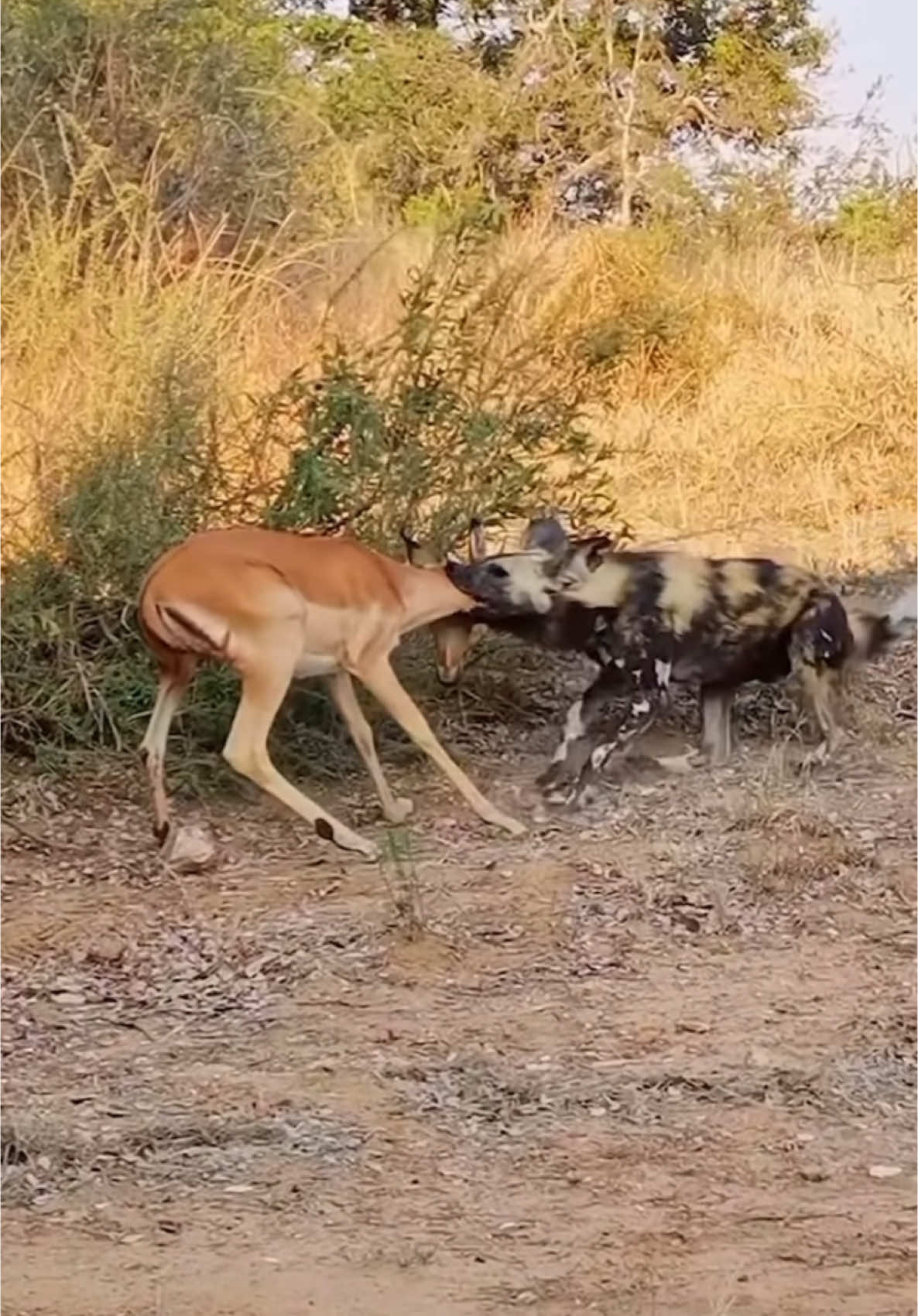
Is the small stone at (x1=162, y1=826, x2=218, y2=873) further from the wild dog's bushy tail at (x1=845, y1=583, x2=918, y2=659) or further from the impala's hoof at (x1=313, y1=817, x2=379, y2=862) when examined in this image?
the wild dog's bushy tail at (x1=845, y1=583, x2=918, y2=659)

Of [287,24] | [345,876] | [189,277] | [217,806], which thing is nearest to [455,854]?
[345,876]

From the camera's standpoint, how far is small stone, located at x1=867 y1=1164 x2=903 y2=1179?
3.85 metres

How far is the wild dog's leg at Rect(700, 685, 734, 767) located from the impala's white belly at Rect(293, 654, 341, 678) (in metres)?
1.38

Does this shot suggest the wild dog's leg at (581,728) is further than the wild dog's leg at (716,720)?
No

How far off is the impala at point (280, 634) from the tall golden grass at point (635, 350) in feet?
3.09

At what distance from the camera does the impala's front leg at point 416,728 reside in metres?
6.26

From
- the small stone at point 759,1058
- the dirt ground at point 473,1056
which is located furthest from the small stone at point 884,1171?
the small stone at point 759,1058

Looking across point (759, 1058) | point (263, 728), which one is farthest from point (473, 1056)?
point (263, 728)

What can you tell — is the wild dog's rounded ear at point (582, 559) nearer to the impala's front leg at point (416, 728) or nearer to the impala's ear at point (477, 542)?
the impala's ear at point (477, 542)

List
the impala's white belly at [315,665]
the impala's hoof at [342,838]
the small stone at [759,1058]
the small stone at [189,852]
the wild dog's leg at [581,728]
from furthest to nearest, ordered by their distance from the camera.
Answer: the wild dog's leg at [581,728]
the impala's white belly at [315,665]
the impala's hoof at [342,838]
the small stone at [189,852]
the small stone at [759,1058]

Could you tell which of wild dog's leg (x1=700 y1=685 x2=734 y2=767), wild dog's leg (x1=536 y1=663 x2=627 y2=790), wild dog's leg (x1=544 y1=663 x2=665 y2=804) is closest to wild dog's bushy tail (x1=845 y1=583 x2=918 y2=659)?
wild dog's leg (x1=700 y1=685 x2=734 y2=767)

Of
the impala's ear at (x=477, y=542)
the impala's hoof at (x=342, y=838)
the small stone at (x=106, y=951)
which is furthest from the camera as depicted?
the impala's ear at (x=477, y=542)

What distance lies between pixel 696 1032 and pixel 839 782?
2.22 meters

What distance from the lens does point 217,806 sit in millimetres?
6375
